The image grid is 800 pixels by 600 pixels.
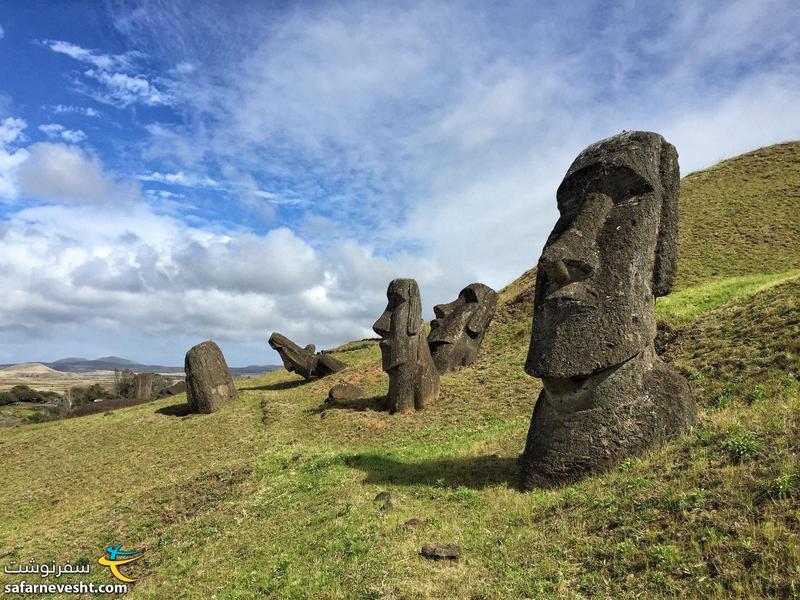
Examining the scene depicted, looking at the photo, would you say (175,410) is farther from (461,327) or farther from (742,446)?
(742,446)

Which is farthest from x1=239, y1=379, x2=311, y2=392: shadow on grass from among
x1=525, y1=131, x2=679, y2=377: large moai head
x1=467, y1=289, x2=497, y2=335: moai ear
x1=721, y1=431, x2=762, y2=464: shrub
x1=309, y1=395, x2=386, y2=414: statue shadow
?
x1=721, y1=431, x2=762, y2=464: shrub

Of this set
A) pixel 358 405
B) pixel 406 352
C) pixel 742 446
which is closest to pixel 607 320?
pixel 742 446

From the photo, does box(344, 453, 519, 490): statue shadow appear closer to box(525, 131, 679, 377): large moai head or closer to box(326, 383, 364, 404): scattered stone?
box(525, 131, 679, 377): large moai head

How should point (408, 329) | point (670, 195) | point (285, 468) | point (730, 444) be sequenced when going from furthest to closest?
1. point (408, 329)
2. point (285, 468)
3. point (670, 195)
4. point (730, 444)

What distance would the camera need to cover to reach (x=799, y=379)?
9133 millimetres

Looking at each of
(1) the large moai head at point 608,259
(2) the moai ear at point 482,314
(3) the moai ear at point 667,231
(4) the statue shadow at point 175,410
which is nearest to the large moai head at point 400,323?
(2) the moai ear at point 482,314

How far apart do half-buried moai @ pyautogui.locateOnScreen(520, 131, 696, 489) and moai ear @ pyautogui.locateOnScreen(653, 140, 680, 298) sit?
2 cm

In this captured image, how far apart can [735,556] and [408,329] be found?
13.5 meters

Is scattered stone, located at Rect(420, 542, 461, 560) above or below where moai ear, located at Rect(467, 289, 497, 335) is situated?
below

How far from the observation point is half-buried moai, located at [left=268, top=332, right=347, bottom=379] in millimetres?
27281

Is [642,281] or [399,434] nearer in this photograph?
[642,281]

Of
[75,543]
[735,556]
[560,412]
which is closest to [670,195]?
[560,412]

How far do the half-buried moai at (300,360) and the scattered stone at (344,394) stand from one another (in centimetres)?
734

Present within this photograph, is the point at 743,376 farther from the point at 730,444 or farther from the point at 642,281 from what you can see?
the point at 730,444
